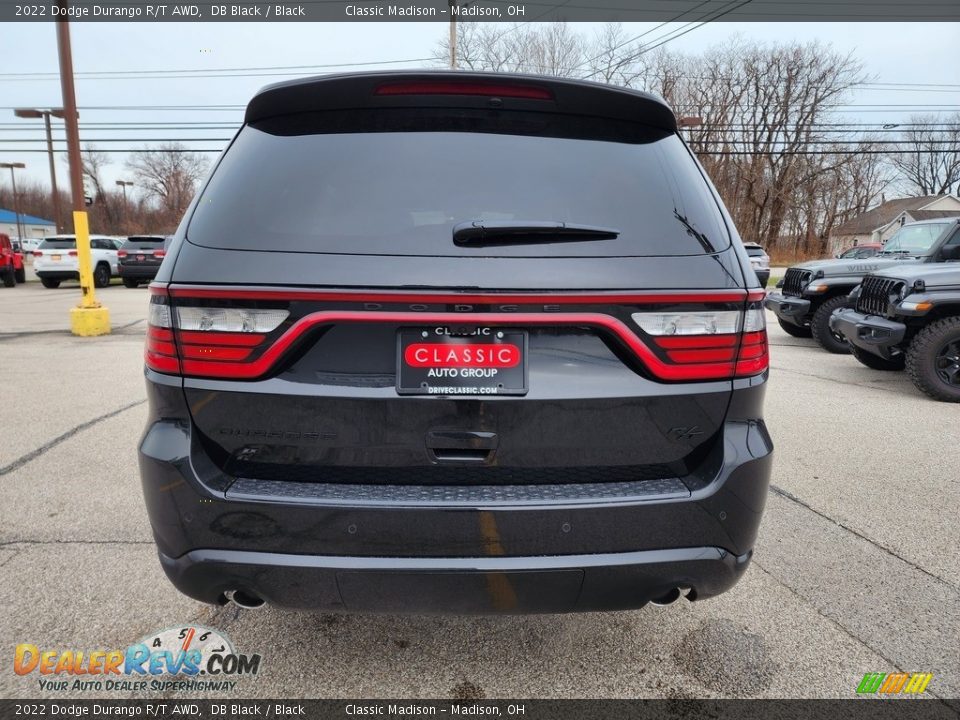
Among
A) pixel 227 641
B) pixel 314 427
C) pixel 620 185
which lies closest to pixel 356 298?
pixel 314 427

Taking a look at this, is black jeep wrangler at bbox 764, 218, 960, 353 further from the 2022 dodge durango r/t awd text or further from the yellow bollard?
the yellow bollard

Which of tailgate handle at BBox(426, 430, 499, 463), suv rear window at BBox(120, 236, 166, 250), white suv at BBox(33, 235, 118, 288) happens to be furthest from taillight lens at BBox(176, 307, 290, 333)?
suv rear window at BBox(120, 236, 166, 250)

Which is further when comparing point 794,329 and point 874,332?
point 794,329

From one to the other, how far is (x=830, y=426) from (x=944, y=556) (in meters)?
2.23

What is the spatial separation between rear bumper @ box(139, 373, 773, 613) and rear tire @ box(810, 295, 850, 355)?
811 centimetres

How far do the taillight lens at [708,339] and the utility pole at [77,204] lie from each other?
1003 cm

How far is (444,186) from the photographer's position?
1675mm

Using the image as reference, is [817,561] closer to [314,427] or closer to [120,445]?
[314,427]

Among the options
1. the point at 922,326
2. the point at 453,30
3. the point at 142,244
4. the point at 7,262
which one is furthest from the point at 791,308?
the point at 7,262

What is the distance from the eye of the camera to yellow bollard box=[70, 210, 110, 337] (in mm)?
9273

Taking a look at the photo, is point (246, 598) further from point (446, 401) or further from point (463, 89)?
point (463, 89)

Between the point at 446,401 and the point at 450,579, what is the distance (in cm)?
46

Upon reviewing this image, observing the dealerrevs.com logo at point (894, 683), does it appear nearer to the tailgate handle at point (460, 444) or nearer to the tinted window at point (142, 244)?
the tailgate handle at point (460, 444)

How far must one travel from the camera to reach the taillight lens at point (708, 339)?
1566mm
